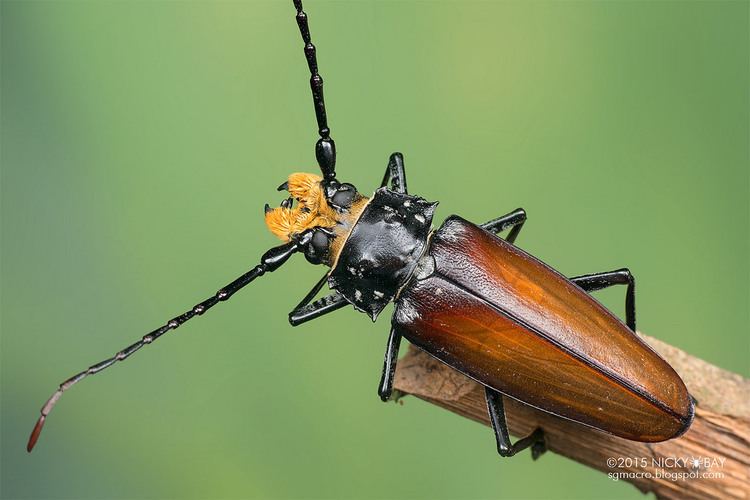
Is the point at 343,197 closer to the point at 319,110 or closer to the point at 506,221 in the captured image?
the point at 319,110

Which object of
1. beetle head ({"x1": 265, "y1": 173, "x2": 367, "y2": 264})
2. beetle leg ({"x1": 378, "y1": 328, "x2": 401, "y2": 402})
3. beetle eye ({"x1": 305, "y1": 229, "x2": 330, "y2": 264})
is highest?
beetle head ({"x1": 265, "y1": 173, "x2": 367, "y2": 264})

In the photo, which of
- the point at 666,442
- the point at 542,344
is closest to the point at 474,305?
the point at 542,344

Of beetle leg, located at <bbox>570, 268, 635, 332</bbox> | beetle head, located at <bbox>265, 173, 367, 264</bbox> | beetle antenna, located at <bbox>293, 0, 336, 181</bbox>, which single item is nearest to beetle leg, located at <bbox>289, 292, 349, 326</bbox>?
beetle head, located at <bbox>265, 173, 367, 264</bbox>

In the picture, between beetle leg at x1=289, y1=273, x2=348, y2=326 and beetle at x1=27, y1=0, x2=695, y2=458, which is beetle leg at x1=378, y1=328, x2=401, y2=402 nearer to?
beetle at x1=27, y1=0, x2=695, y2=458

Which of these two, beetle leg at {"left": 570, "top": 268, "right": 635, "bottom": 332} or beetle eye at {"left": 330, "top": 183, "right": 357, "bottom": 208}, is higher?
beetle eye at {"left": 330, "top": 183, "right": 357, "bottom": 208}

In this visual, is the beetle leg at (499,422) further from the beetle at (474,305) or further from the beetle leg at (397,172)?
the beetle leg at (397,172)

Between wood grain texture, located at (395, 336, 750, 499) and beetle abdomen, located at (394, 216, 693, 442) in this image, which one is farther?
beetle abdomen, located at (394, 216, 693, 442)

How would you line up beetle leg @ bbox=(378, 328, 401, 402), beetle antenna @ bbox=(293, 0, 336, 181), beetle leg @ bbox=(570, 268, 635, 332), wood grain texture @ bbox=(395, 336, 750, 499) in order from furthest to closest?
beetle leg @ bbox=(570, 268, 635, 332)
beetle leg @ bbox=(378, 328, 401, 402)
beetle antenna @ bbox=(293, 0, 336, 181)
wood grain texture @ bbox=(395, 336, 750, 499)
